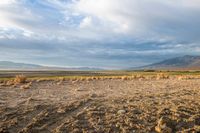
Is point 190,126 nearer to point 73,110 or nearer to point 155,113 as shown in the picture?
point 155,113

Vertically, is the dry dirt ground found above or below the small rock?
above

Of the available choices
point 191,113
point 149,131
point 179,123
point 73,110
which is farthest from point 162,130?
point 73,110

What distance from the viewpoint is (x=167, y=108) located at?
15.3 metres

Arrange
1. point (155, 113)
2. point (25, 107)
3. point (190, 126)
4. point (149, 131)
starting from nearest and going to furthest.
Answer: point (149, 131) → point (190, 126) → point (155, 113) → point (25, 107)

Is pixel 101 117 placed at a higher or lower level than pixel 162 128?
higher

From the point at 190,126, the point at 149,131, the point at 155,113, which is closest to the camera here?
the point at 149,131

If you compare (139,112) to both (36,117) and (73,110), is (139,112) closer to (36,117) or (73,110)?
(73,110)

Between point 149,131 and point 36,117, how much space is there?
14.2 feet

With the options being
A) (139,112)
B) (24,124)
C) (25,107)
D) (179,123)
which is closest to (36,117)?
(24,124)

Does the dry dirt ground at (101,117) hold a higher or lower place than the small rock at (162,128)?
higher

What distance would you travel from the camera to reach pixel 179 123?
13031mm

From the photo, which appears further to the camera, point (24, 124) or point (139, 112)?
point (139, 112)

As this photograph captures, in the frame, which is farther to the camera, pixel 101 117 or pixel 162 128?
pixel 101 117

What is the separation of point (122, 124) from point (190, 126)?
2557mm
